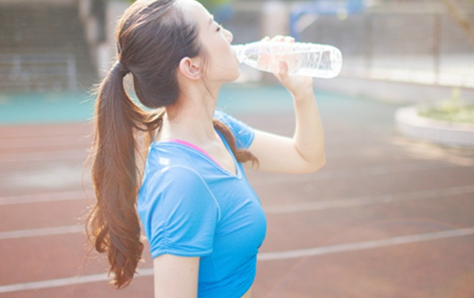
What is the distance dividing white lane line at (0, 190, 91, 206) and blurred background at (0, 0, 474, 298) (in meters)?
0.02

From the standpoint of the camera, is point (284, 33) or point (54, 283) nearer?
point (54, 283)

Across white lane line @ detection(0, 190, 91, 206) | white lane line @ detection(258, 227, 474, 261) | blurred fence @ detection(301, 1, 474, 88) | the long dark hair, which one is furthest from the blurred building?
the long dark hair

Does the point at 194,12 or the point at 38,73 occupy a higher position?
the point at 194,12

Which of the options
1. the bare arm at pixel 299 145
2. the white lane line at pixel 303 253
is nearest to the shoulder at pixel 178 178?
the bare arm at pixel 299 145

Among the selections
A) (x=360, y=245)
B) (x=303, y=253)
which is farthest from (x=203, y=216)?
(x=360, y=245)

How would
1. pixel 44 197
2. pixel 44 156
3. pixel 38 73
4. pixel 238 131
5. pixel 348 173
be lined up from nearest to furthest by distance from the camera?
pixel 238 131 → pixel 44 197 → pixel 348 173 → pixel 44 156 → pixel 38 73

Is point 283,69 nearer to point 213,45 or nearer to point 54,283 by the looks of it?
point 213,45

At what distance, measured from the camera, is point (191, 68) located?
1.50 meters

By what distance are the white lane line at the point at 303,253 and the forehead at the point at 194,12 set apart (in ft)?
8.70

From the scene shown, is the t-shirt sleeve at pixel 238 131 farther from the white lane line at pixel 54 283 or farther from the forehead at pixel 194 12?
the white lane line at pixel 54 283

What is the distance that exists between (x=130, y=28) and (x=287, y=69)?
60cm

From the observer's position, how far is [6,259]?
4.15m

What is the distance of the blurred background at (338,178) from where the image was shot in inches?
149

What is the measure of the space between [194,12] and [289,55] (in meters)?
0.49
